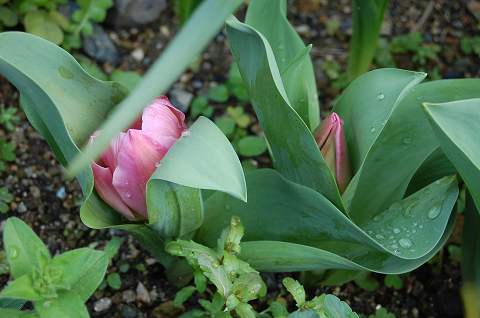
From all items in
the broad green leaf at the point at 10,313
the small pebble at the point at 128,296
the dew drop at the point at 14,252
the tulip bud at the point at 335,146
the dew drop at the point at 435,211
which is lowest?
the small pebble at the point at 128,296

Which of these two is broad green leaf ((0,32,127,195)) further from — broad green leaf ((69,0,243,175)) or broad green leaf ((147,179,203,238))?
broad green leaf ((69,0,243,175))

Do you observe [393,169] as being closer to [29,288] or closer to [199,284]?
[199,284]

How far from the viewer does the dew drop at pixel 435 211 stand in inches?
31.6

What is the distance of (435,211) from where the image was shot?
806 mm

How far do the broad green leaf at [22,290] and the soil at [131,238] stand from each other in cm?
50

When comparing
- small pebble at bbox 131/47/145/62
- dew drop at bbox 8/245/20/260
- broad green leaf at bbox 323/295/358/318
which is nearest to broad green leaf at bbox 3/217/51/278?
dew drop at bbox 8/245/20/260

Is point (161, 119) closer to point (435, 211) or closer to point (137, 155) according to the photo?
point (137, 155)

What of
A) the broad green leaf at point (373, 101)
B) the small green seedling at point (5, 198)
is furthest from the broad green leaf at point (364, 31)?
the small green seedling at point (5, 198)

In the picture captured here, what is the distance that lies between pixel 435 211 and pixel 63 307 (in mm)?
609

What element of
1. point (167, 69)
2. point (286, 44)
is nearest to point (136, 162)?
point (167, 69)

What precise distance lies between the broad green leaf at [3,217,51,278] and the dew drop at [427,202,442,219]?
621 mm

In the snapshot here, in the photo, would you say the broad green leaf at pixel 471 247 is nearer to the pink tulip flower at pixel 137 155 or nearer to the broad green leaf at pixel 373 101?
the broad green leaf at pixel 373 101

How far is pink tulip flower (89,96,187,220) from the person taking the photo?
2.40ft

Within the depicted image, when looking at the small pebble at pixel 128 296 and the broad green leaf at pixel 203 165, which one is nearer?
the broad green leaf at pixel 203 165
